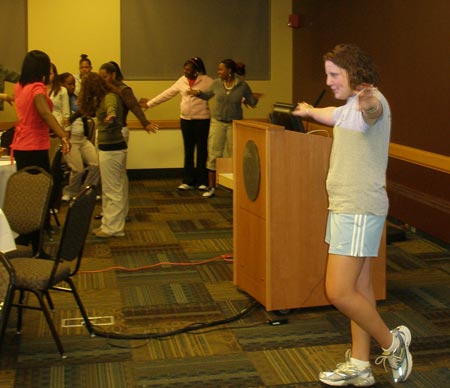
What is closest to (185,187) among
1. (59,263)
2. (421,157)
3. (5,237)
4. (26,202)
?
(421,157)

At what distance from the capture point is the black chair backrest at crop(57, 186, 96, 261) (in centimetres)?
393

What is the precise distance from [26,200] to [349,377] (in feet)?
6.74

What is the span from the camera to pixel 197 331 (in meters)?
4.43

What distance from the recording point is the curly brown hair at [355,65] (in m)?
3.22

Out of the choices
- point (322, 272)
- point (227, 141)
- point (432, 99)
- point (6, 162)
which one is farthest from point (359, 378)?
point (227, 141)

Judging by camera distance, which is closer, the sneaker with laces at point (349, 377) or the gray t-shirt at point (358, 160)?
the gray t-shirt at point (358, 160)

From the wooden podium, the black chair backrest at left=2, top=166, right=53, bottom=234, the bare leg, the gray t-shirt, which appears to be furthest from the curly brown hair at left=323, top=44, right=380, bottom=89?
the black chair backrest at left=2, top=166, right=53, bottom=234

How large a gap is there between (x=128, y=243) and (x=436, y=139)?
2650 millimetres

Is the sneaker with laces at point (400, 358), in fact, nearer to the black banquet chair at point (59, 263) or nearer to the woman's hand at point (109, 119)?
the black banquet chair at point (59, 263)

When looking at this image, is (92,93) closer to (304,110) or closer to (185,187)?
(185,187)

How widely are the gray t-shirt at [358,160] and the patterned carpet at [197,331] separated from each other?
92cm

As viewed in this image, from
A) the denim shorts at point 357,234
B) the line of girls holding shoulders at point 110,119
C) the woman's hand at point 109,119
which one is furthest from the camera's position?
the woman's hand at point 109,119

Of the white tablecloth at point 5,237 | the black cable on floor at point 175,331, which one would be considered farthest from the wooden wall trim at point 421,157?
the white tablecloth at point 5,237

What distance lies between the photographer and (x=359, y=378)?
3.62 m
